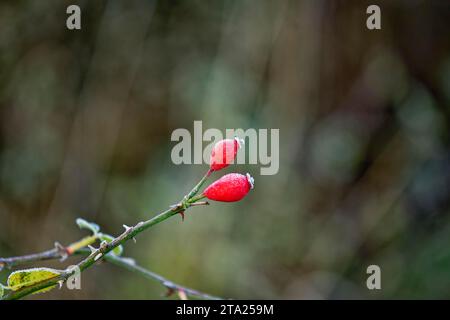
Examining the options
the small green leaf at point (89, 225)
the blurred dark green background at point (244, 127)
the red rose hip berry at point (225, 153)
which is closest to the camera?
the red rose hip berry at point (225, 153)

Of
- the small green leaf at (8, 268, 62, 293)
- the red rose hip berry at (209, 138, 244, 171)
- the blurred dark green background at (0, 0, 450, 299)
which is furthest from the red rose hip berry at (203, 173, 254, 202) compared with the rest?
the blurred dark green background at (0, 0, 450, 299)

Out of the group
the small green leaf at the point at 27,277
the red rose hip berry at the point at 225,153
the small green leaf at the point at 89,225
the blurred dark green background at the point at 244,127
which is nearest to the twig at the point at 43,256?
the small green leaf at the point at 89,225

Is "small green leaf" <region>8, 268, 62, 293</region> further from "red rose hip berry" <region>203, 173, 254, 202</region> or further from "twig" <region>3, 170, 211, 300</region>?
"red rose hip berry" <region>203, 173, 254, 202</region>

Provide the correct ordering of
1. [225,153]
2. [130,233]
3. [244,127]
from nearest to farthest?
1. [130,233]
2. [225,153]
3. [244,127]

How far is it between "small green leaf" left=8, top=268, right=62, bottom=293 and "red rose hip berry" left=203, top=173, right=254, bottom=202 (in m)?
0.26

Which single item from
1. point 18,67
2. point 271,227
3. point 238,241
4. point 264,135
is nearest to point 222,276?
point 238,241

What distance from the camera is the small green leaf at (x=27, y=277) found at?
31.0 inches

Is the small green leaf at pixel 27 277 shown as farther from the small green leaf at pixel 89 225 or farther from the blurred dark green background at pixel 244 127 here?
the blurred dark green background at pixel 244 127

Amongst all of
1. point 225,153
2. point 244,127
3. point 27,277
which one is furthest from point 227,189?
point 244,127

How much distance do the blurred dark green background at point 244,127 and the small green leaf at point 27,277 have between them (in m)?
1.70

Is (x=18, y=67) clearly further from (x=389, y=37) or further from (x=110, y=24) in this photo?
(x=389, y=37)

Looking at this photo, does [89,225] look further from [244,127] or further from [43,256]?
[244,127]

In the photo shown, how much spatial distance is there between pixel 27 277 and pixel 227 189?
0.33 metres

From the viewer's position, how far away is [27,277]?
2.62ft
